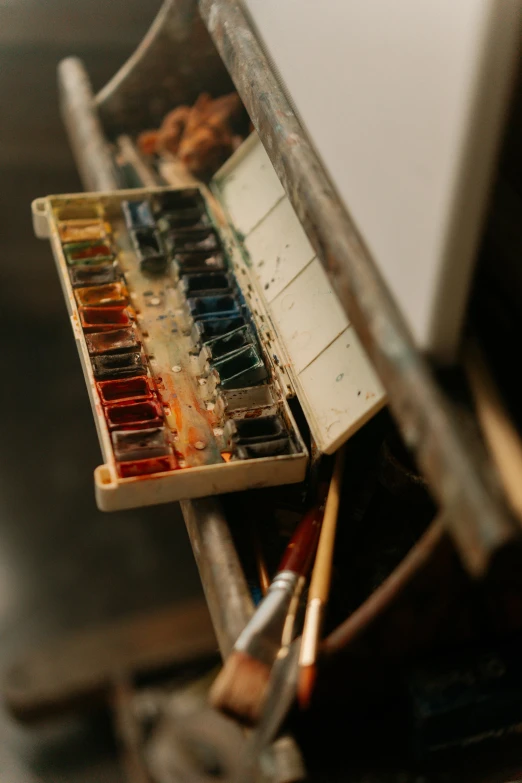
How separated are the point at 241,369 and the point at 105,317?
18cm

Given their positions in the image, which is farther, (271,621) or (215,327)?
(215,327)

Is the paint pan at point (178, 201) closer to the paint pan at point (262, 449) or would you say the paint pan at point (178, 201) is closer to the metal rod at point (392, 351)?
the metal rod at point (392, 351)

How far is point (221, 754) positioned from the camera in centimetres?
91

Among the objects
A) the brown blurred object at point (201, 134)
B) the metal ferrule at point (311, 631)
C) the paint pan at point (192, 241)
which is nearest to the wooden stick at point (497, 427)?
the metal ferrule at point (311, 631)

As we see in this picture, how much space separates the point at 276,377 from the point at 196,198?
1.20ft

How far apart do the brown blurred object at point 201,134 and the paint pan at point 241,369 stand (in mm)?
493

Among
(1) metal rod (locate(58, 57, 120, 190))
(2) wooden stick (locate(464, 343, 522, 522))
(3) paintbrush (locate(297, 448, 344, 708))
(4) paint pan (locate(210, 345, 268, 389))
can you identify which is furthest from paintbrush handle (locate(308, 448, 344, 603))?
(1) metal rod (locate(58, 57, 120, 190))

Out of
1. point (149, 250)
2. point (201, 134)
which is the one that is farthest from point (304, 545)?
point (201, 134)

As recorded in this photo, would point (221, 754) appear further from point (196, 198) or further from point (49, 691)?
point (196, 198)

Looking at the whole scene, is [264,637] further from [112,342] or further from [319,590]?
[112,342]

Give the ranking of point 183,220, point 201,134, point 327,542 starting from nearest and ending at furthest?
1. point 327,542
2. point 183,220
3. point 201,134

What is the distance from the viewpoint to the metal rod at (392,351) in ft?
1.63

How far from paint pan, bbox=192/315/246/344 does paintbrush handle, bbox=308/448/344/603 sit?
21 cm

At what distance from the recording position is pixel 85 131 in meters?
1.35
